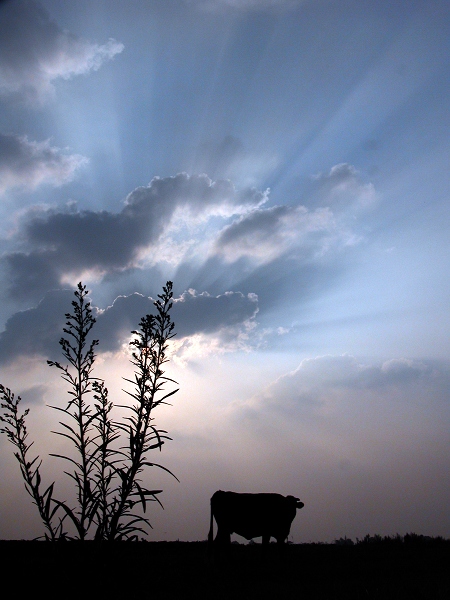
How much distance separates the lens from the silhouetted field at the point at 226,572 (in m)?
3.39

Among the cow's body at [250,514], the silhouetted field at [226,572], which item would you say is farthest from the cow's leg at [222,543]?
the silhouetted field at [226,572]

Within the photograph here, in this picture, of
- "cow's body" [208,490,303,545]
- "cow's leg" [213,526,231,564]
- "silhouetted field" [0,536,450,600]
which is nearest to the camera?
"silhouetted field" [0,536,450,600]

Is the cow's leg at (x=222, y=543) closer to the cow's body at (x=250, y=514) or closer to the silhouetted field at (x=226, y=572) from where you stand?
the cow's body at (x=250, y=514)

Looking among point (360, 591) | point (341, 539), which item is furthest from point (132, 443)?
point (341, 539)

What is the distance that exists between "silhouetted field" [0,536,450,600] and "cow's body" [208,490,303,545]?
0.78 m

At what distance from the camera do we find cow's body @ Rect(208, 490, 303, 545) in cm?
1789

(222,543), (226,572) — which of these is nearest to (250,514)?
(222,543)

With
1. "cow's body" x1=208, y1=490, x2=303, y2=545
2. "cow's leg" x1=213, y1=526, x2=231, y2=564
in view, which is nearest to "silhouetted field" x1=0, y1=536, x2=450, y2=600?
"cow's leg" x1=213, y1=526, x2=231, y2=564

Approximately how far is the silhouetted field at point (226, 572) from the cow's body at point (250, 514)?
783mm

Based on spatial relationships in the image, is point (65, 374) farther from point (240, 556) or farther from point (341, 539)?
point (341, 539)

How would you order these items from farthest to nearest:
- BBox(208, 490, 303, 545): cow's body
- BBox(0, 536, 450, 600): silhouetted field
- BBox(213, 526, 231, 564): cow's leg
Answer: BBox(208, 490, 303, 545): cow's body, BBox(213, 526, 231, 564): cow's leg, BBox(0, 536, 450, 600): silhouetted field

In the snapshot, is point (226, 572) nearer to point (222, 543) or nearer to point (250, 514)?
point (222, 543)

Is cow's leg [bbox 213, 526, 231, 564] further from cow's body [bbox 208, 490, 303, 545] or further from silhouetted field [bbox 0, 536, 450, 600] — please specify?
silhouetted field [bbox 0, 536, 450, 600]

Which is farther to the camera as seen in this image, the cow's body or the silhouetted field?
the cow's body
